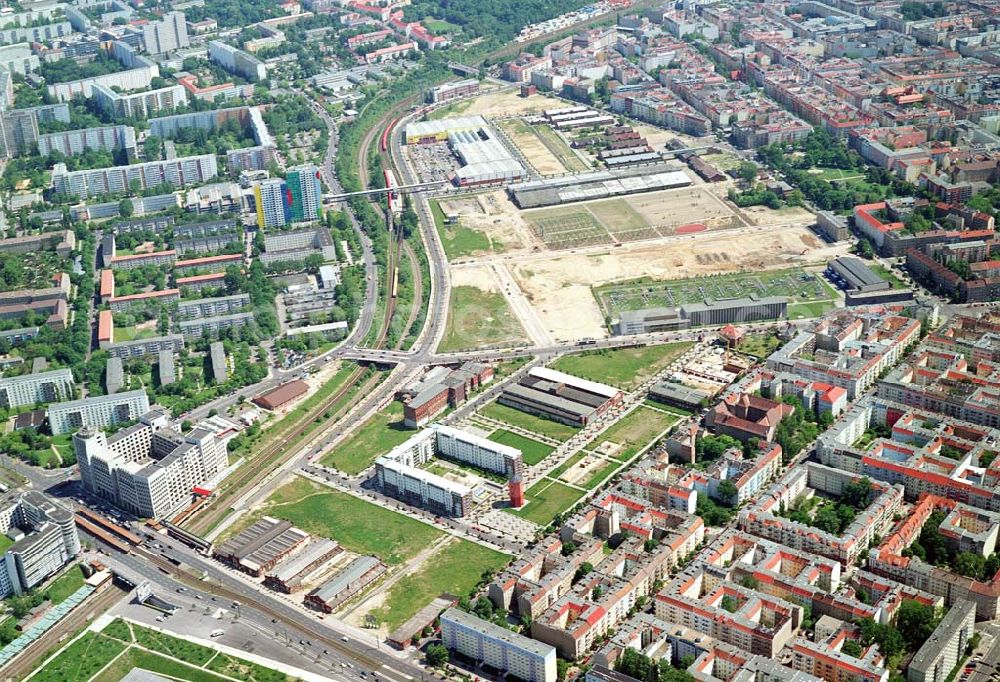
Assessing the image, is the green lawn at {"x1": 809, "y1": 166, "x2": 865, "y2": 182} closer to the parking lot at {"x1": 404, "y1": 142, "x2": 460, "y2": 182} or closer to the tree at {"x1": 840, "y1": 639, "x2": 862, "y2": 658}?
the parking lot at {"x1": 404, "y1": 142, "x2": 460, "y2": 182}

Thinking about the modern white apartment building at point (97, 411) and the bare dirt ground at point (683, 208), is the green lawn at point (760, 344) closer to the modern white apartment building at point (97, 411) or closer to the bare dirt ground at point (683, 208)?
the bare dirt ground at point (683, 208)

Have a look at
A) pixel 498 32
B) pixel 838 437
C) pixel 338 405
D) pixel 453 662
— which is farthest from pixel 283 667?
pixel 498 32

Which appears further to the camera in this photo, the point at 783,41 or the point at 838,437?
the point at 783,41

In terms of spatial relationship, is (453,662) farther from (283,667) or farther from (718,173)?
(718,173)

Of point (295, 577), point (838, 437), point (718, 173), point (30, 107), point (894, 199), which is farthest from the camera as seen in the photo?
point (30, 107)

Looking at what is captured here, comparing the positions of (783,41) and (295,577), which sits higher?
(783,41)

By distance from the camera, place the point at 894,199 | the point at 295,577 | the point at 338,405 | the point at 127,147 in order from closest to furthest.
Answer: the point at 295,577, the point at 338,405, the point at 894,199, the point at 127,147

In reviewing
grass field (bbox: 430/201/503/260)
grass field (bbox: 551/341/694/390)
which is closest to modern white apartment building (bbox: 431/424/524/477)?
grass field (bbox: 551/341/694/390)

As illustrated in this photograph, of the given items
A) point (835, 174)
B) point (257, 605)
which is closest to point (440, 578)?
point (257, 605)
